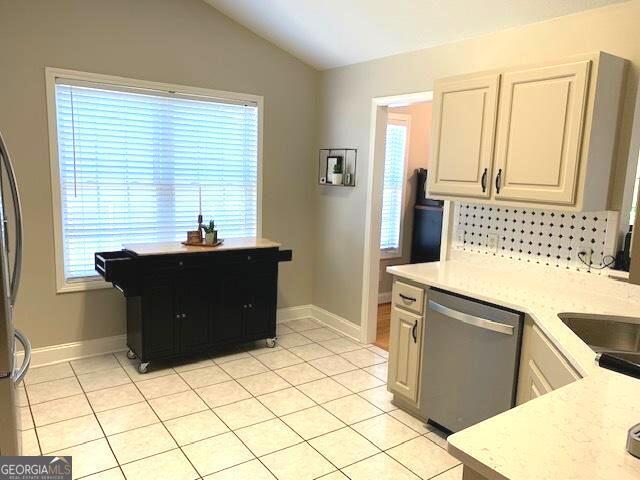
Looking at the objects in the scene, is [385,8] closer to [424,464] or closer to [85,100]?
[85,100]

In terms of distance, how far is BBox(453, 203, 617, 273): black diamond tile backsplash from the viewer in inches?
97.8

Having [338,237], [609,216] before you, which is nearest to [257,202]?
[338,237]

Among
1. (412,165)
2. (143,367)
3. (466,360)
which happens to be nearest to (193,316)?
(143,367)

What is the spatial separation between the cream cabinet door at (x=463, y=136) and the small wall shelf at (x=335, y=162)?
4.22 feet

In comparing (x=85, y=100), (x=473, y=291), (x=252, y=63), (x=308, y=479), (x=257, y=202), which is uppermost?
(x=252, y=63)

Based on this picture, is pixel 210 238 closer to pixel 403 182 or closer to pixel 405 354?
pixel 405 354

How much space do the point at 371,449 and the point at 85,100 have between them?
3.11 m

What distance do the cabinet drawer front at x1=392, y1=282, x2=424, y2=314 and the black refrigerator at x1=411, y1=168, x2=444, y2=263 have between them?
2264 mm

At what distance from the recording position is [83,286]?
357 cm

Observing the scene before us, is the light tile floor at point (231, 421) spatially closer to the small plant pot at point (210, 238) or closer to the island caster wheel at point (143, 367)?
the island caster wheel at point (143, 367)

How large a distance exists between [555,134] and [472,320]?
102 cm

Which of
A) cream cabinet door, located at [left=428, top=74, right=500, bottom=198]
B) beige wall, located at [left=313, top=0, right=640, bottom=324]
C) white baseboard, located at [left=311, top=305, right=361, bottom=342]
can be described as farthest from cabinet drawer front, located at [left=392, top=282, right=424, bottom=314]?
white baseboard, located at [left=311, top=305, right=361, bottom=342]

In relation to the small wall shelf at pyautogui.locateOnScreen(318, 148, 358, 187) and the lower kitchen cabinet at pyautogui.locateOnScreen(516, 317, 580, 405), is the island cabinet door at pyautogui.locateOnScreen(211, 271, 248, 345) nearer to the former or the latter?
the small wall shelf at pyautogui.locateOnScreen(318, 148, 358, 187)

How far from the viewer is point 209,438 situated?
103 inches
